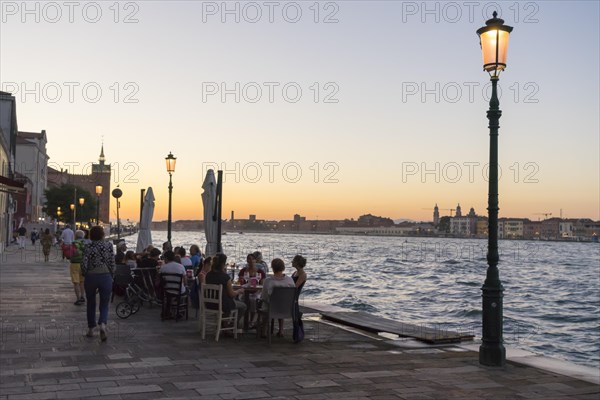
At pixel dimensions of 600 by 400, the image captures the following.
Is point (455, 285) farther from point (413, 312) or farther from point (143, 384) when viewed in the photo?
point (143, 384)

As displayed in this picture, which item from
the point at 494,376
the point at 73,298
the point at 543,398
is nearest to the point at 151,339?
the point at 494,376

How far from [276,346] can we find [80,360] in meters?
2.99

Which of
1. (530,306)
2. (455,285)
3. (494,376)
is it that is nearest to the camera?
(494,376)

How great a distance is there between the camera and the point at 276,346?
32.9 feet

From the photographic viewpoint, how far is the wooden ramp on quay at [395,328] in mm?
10711

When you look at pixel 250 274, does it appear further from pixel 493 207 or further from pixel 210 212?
pixel 210 212

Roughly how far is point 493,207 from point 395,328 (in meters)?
3.64

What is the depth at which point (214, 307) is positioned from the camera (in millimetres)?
10828

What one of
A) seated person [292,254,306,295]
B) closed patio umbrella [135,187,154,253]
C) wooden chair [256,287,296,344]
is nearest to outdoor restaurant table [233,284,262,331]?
seated person [292,254,306,295]

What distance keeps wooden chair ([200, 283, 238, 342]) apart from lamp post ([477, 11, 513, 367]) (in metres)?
4.11

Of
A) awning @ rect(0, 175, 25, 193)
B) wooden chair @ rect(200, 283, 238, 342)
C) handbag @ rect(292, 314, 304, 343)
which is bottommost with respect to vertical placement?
handbag @ rect(292, 314, 304, 343)

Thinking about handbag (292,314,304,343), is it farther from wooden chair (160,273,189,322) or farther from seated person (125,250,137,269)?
seated person (125,250,137,269)

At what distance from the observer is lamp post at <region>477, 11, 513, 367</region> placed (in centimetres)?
882

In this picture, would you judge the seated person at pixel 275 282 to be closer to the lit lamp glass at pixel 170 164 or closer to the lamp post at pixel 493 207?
the lamp post at pixel 493 207
